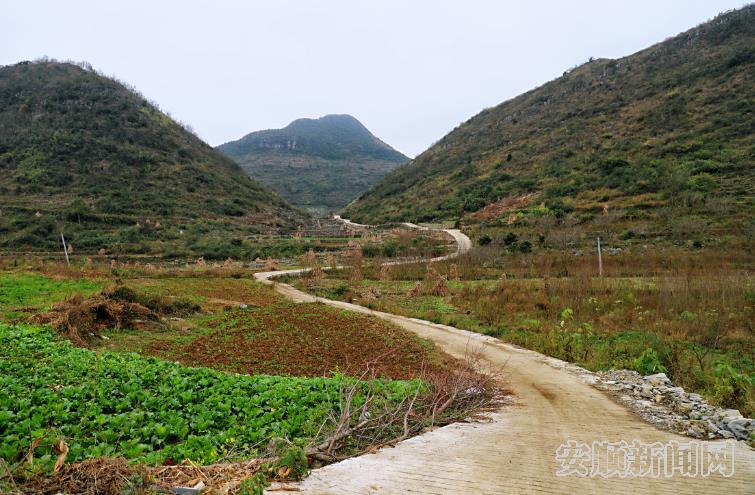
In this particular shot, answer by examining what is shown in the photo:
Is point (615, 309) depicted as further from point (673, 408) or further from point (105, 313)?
point (105, 313)

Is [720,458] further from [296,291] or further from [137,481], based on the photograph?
[296,291]

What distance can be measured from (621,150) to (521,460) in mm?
50094

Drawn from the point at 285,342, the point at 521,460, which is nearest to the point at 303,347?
the point at 285,342

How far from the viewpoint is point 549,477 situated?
429 centimetres

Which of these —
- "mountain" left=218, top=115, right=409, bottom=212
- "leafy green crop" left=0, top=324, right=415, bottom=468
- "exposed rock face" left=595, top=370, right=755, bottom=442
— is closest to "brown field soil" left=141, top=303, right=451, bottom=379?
"leafy green crop" left=0, top=324, right=415, bottom=468

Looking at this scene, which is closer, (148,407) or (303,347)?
(148,407)

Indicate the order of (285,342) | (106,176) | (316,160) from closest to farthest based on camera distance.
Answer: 1. (285,342)
2. (106,176)
3. (316,160)

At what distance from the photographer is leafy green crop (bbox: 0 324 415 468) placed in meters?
4.52

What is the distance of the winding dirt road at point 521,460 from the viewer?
3982 millimetres

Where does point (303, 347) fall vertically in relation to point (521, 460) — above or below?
below

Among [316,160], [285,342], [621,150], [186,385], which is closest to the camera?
[186,385]

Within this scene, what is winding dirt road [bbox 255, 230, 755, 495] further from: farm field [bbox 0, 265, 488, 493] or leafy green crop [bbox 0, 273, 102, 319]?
leafy green crop [bbox 0, 273, 102, 319]

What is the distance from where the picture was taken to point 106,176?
53.9m

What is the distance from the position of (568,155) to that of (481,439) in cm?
5508
